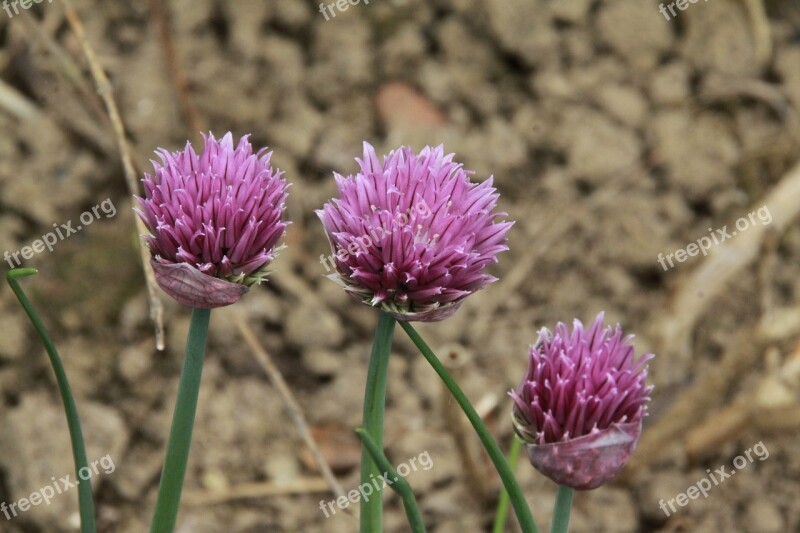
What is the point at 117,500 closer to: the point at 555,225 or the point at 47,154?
the point at 47,154

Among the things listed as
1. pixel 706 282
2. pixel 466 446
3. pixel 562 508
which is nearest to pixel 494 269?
pixel 706 282

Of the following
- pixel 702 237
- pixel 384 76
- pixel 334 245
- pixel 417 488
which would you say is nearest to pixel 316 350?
pixel 417 488

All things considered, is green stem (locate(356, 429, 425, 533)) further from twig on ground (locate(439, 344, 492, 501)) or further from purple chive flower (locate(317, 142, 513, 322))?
twig on ground (locate(439, 344, 492, 501))

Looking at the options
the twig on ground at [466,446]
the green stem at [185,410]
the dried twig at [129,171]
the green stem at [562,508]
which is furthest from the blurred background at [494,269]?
the green stem at [185,410]

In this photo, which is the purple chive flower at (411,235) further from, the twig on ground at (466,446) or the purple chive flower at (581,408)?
the twig on ground at (466,446)

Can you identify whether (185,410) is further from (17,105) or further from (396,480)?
(17,105)
